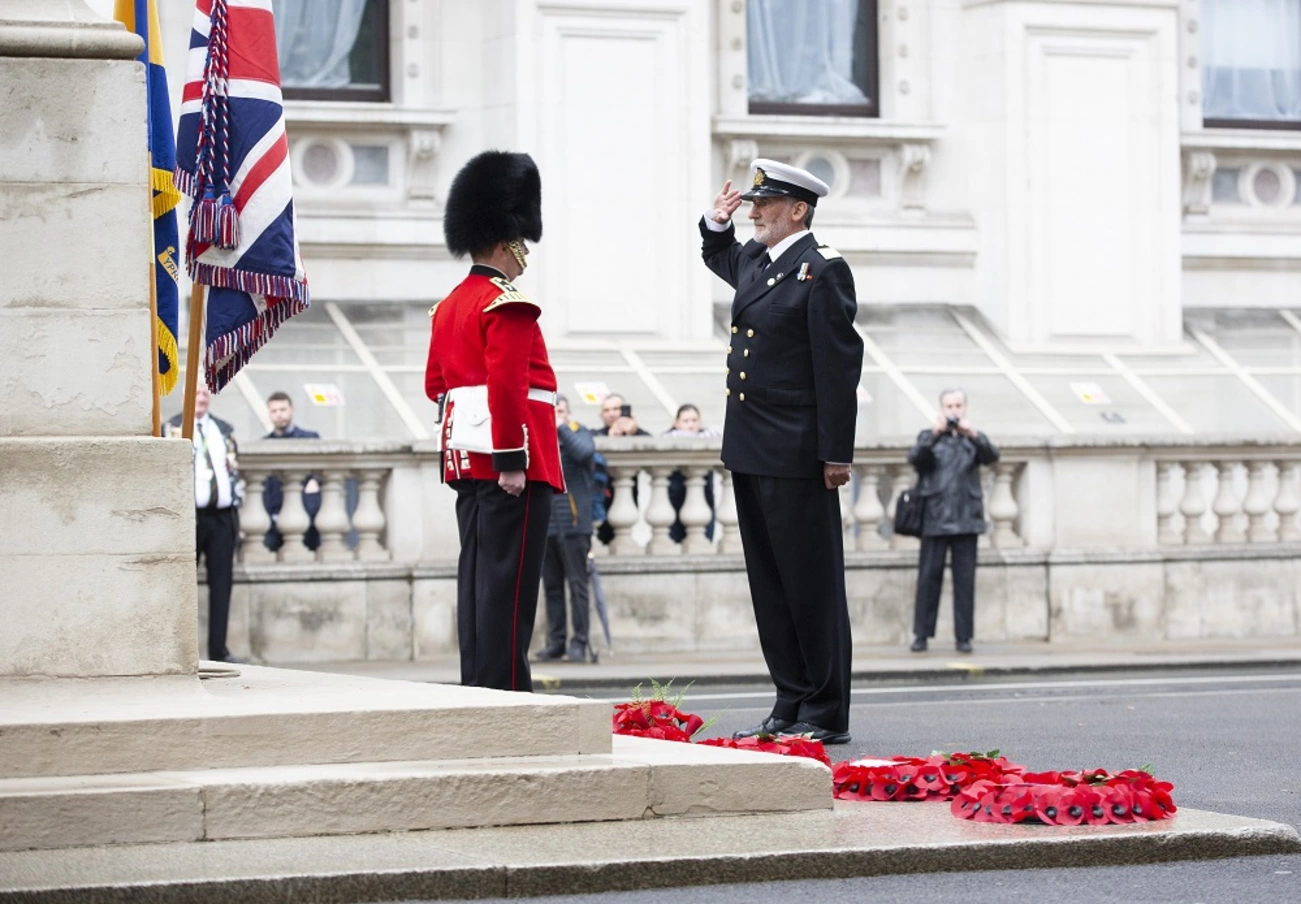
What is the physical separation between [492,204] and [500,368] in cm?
70

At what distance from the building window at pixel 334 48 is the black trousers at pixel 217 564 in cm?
698

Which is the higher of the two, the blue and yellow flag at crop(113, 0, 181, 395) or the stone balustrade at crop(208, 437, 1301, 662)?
the blue and yellow flag at crop(113, 0, 181, 395)

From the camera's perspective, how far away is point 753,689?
14891mm

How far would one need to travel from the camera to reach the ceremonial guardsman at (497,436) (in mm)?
9172

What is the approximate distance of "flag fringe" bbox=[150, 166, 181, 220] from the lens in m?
9.48

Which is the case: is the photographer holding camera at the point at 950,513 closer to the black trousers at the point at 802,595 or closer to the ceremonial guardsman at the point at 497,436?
the black trousers at the point at 802,595

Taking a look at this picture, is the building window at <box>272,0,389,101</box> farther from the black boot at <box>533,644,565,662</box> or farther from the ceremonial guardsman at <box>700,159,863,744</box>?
the ceremonial guardsman at <box>700,159,863,744</box>

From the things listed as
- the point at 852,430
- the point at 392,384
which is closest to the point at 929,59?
the point at 392,384

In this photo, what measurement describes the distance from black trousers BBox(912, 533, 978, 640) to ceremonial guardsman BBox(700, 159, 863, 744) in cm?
804

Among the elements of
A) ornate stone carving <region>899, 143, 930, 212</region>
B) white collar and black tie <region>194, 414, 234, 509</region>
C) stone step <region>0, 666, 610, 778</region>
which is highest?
ornate stone carving <region>899, 143, 930, 212</region>

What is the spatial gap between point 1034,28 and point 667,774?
17752mm

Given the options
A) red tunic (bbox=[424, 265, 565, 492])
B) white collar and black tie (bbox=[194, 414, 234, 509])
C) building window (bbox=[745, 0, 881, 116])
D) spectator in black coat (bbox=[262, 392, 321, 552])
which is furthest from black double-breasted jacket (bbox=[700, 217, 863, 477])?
building window (bbox=[745, 0, 881, 116])

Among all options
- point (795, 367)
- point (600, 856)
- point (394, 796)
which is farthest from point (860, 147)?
point (600, 856)

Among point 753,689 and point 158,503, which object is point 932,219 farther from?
point 158,503
